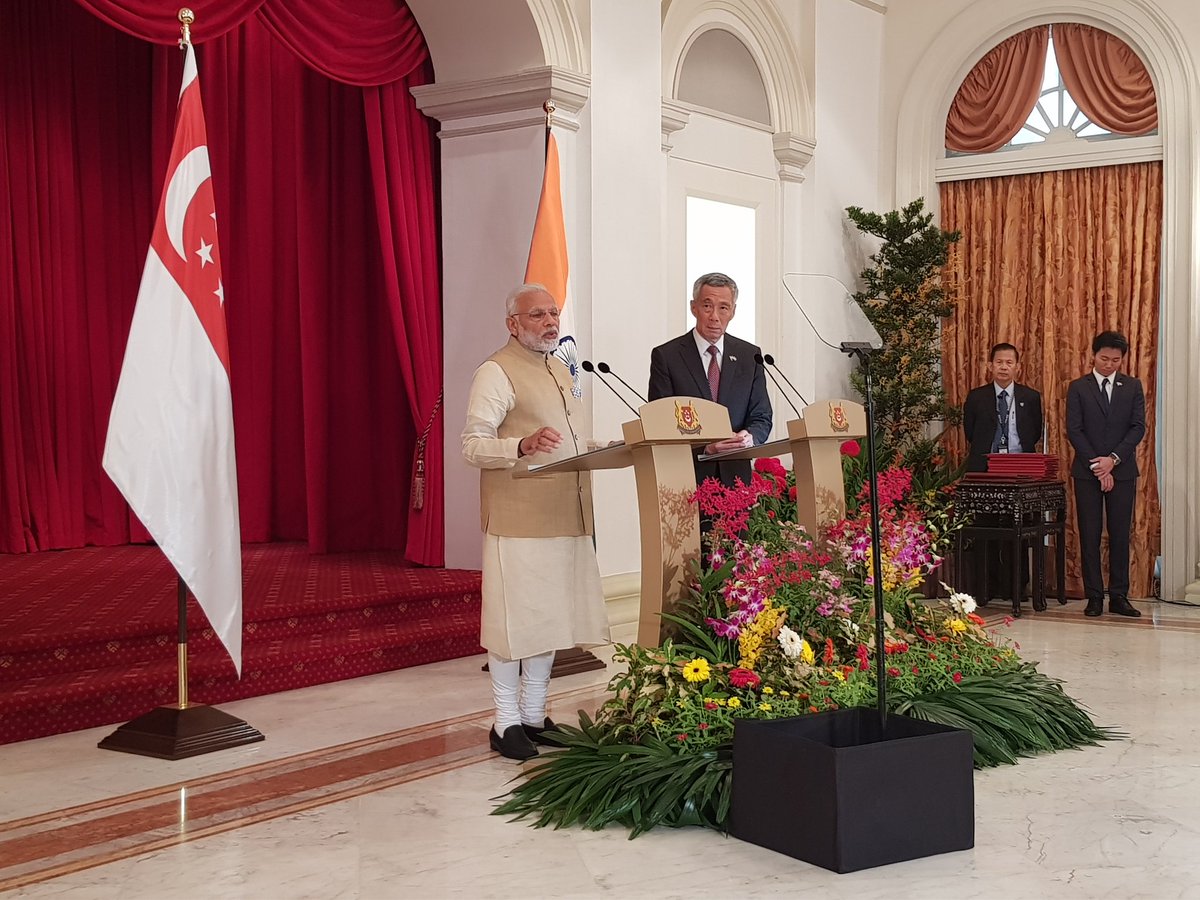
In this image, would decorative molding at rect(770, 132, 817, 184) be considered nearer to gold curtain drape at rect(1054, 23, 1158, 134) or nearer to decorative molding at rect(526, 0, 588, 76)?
gold curtain drape at rect(1054, 23, 1158, 134)

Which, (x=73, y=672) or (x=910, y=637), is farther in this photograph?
(x=73, y=672)

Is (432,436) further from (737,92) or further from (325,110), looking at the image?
(737,92)

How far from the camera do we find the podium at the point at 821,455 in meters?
4.85

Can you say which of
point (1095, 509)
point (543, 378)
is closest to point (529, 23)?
point (543, 378)

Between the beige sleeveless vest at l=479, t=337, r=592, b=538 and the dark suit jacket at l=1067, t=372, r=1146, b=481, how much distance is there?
189 inches

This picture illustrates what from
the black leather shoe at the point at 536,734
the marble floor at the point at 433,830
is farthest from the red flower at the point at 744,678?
the black leather shoe at the point at 536,734

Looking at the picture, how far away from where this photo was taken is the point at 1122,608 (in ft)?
27.4

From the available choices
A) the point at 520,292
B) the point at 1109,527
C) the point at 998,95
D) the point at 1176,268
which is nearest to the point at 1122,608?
the point at 1109,527

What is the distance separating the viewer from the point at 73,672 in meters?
5.39

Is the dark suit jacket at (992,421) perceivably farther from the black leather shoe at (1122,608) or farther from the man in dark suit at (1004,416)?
the black leather shoe at (1122,608)

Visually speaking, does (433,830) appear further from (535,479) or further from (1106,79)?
(1106,79)

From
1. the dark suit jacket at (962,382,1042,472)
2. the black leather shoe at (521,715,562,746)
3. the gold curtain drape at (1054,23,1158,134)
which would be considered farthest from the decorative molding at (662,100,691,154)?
the black leather shoe at (521,715,562,746)

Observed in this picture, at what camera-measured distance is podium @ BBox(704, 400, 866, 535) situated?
485cm

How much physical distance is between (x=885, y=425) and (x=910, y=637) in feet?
15.5
